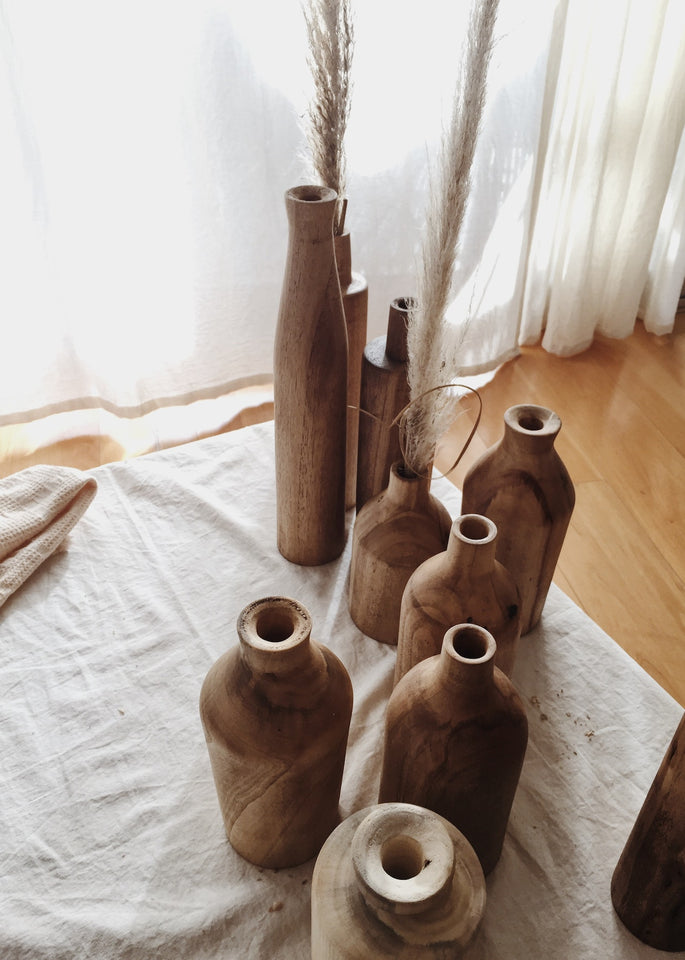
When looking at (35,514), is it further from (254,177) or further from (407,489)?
(254,177)

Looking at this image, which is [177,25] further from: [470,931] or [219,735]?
[470,931]

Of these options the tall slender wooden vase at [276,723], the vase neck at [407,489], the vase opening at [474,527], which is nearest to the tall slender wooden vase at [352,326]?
the vase neck at [407,489]

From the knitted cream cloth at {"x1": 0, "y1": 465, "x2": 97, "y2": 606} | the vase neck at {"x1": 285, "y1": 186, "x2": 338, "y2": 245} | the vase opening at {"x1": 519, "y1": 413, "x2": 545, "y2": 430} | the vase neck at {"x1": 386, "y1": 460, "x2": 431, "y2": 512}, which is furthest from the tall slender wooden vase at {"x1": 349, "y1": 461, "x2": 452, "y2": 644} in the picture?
the knitted cream cloth at {"x1": 0, "y1": 465, "x2": 97, "y2": 606}

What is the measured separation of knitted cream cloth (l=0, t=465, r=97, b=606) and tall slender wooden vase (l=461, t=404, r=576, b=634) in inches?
17.3

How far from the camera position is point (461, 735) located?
0.54m

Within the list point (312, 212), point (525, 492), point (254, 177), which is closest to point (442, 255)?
point (312, 212)

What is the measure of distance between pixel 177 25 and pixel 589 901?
1.20 m

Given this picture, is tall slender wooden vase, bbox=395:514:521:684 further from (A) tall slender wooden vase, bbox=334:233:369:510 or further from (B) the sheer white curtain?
(B) the sheer white curtain

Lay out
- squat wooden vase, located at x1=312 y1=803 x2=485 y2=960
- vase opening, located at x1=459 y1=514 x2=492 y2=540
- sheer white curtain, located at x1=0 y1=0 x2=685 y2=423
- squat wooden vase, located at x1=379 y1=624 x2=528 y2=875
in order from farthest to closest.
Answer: sheer white curtain, located at x1=0 y1=0 x2=685 y2=423, vase opening, located at x1=459 y1=514 x2=492 y2=540, squat wooden vase, located at x1=379 y1=624 x2=528 y2=875, squat wooden vase, located at x1=312 y1=803 x2=485 y2=960

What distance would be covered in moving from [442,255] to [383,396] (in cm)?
20

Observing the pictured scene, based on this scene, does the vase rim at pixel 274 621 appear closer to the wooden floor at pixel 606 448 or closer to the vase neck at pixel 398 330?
the vase neck at pixel 398 330

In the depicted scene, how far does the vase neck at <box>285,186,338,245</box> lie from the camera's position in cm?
70

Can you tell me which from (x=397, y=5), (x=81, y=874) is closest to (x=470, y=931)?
(x=81, y=874)

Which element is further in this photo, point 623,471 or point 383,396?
point 623,471
